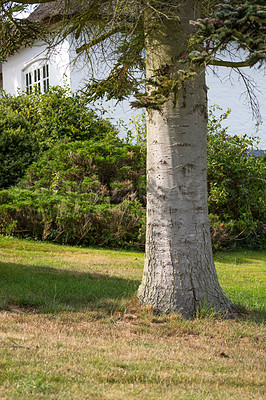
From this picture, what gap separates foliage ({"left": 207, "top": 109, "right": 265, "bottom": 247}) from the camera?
11.6 m

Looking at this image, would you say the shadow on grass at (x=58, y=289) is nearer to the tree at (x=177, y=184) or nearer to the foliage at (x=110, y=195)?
the tree at (x=177, y=184)

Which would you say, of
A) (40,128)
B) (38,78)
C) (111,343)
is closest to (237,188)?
(40,128)

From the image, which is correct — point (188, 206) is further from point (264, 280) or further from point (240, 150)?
point (240, 150)

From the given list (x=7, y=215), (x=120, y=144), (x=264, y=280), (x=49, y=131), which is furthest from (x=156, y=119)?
(x=49, y=131)

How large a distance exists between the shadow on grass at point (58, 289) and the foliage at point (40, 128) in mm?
5954

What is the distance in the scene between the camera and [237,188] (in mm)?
12070

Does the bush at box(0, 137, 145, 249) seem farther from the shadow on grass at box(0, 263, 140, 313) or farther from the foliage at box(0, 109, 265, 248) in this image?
the shadow on grass at box(0, 263, 140, 313)

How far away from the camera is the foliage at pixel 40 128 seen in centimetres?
1279

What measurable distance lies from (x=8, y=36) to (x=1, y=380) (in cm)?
557

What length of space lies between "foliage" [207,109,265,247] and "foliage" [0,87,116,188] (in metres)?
3.13

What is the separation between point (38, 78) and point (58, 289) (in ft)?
43.9

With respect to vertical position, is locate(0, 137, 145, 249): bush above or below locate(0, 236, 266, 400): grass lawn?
above

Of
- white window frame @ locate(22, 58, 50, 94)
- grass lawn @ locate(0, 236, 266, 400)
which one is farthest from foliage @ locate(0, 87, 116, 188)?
grass lawn @ locate(0, 236, 266, 400)

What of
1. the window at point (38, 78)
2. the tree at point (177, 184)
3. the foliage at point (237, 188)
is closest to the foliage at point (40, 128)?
the window at point (38, 78)
